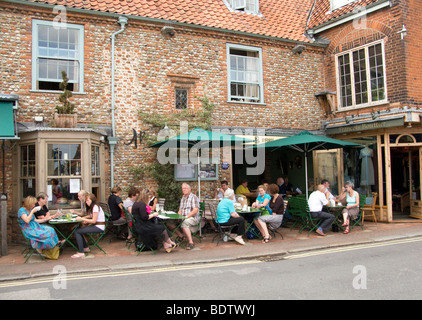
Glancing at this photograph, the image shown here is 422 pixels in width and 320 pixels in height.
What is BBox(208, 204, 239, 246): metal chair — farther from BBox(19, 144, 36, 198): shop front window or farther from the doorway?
the doorway

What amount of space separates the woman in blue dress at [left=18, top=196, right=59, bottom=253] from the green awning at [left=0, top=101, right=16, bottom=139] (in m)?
1.96

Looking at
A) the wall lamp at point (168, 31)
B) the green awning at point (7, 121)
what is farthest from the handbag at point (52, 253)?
the wall lamp at point (168, 31)

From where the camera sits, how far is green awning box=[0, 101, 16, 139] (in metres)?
8.73

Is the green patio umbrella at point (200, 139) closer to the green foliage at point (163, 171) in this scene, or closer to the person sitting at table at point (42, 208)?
the green foliage at point (163, 171)

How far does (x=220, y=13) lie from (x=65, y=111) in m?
6.70

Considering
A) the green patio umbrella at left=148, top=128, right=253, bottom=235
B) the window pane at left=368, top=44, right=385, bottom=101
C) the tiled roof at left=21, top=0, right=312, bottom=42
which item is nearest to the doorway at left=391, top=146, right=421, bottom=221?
the window pane at left=368, top=44, right=385, bottom=101

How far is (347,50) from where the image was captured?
1353 centimetres

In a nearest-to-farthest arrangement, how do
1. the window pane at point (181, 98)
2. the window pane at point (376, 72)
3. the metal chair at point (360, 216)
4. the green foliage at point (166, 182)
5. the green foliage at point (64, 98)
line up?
the green foliage at point (64, 98) < the metal chair at point (360, 216) < the green foliage at point (166, 182) < the window pane at point (181, 98) < the window pane at point (376, 72)

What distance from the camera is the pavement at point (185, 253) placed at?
7129 millimetres

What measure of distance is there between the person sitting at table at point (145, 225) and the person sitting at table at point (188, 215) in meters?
0.67

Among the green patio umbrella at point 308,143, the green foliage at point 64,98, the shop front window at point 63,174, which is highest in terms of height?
the green foliage at point 64,98

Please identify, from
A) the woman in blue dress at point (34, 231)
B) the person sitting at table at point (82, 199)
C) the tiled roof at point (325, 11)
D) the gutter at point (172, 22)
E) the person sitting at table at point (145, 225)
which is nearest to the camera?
the woman in blue dress at point (34, 231)

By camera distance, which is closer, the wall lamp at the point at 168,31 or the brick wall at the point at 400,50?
the wall lamp at the point at 168,31

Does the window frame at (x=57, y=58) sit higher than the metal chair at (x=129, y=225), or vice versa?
the window frame at (x=57, y=58)
